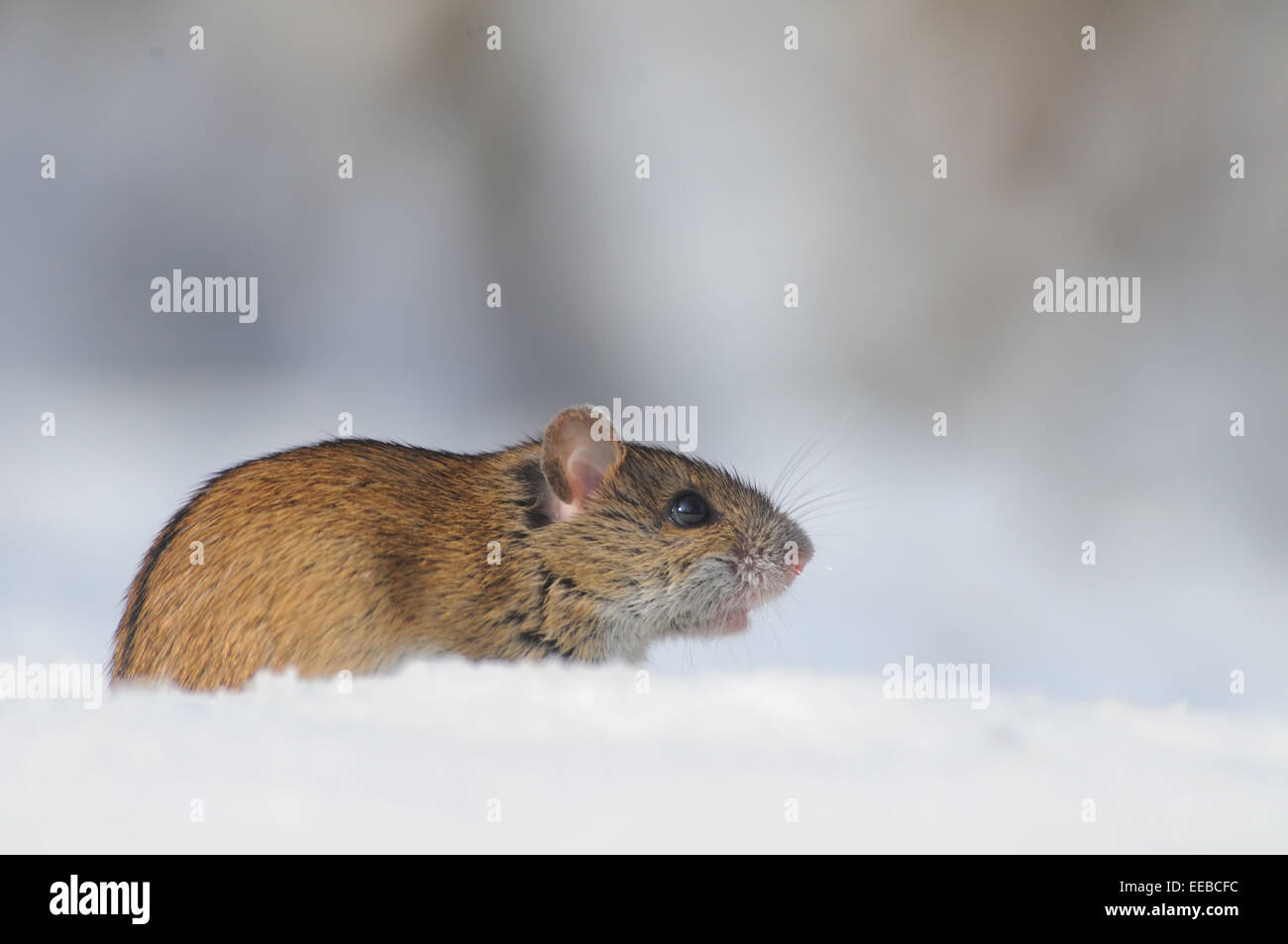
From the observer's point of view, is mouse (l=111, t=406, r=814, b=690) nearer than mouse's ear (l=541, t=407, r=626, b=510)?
Yes

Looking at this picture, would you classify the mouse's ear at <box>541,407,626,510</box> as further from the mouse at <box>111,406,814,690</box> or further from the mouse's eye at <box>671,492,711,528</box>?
the mouse's eye at <box>671,492,711,528</box>

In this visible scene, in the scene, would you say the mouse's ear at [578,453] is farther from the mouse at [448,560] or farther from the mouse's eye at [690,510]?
the mouse's eye at [690,510]

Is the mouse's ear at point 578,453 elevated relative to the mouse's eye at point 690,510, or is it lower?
elevated

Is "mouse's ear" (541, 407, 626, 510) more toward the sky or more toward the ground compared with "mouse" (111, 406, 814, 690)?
more toward the sky

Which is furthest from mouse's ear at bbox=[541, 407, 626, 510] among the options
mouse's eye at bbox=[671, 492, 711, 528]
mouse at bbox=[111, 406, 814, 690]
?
mouse's eye at bbox=[671, 492, 711, 528]

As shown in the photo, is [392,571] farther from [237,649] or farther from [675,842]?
[675,842]

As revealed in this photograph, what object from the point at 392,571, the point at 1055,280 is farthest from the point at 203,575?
the point at 1055,280

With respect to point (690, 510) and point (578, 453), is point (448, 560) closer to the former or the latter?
point (578, 453)

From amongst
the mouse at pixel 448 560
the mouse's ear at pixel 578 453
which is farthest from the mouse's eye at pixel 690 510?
the mouse's ear at pixel 578 453
